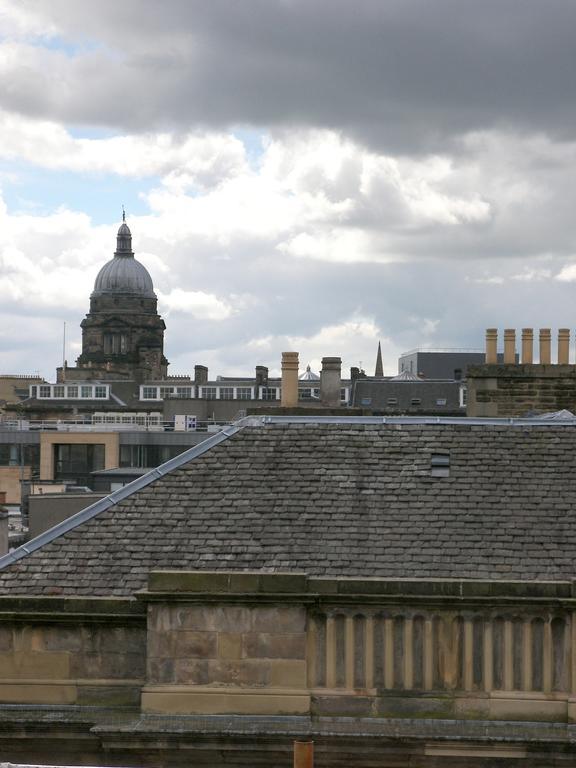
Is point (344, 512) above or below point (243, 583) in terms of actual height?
above

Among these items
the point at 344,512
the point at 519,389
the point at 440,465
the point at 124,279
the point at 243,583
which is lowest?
the point at 243,583

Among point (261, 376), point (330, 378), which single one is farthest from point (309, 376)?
point (330, 378)

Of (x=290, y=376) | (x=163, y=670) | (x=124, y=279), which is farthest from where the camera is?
(x=124, y=279)

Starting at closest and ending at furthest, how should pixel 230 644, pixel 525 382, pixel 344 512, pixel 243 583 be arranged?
1. pixel 243 583
2. pixel 230 644
3. pixel 344 512
4. pixel 525 382

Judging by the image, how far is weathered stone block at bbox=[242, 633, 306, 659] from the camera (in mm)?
14906

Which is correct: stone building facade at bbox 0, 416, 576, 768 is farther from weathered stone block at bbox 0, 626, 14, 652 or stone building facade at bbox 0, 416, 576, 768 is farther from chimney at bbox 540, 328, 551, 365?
chimney at bbox 540, 328, 551, 365

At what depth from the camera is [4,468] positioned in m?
88.6

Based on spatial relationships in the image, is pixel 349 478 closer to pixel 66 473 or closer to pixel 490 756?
pixel 490 756

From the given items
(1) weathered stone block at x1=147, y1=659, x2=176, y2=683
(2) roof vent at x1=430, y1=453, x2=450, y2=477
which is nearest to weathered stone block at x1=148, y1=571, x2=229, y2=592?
(1) weathered stone block at x1=147, y1=659, x2=176, y2=683

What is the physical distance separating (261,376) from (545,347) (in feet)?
345

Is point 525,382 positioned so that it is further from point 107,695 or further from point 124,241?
point 124,241

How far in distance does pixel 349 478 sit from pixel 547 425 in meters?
2.86

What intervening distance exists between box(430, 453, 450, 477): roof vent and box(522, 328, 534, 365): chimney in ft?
37.6

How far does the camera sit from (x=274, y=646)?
14961 mm
